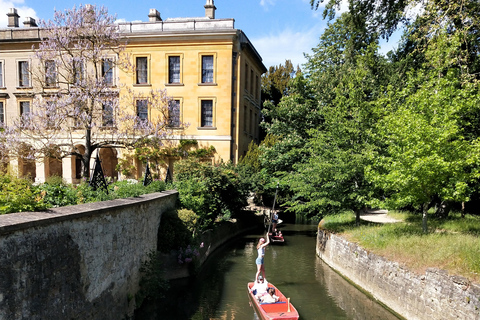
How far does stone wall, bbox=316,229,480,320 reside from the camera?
777 cm

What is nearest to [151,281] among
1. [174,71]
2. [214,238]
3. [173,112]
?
[214,238]

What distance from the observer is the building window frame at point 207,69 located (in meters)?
22.8

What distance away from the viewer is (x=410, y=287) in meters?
9.40

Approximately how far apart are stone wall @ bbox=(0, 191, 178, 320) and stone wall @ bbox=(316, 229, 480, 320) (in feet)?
24.4

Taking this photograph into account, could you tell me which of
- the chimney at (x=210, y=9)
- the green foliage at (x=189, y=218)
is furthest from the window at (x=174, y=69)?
the green foliage at (x=189, y=218)

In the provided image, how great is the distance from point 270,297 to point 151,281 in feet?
11.5

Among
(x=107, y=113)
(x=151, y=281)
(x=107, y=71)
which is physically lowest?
(x=151, y=281)

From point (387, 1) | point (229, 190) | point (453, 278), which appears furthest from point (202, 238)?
point (387, 1)

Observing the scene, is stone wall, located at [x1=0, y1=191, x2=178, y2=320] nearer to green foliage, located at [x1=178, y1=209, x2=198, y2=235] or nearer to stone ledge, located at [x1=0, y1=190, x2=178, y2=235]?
stone ledge, located at [x1=0, y1=190, x2=178, y2=235]

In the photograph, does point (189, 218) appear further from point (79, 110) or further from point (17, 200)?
point (17, 200)

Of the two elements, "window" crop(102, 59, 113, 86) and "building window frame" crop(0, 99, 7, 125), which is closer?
"window" crop(102, 59, 113, 86)

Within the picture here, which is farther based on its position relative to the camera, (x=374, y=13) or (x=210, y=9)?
(x=210, y=9)

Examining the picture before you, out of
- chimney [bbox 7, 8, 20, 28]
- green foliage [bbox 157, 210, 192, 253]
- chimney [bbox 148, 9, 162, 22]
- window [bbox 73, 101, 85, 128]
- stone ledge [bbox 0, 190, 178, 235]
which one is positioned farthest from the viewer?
chimney [bbox 7, 8, 20, 28]

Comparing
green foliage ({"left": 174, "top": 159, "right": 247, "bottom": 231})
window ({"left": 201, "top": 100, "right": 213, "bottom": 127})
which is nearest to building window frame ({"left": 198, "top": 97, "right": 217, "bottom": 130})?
window ({"left": 201, "top": 100, "right": 213, "bottom": 127})
